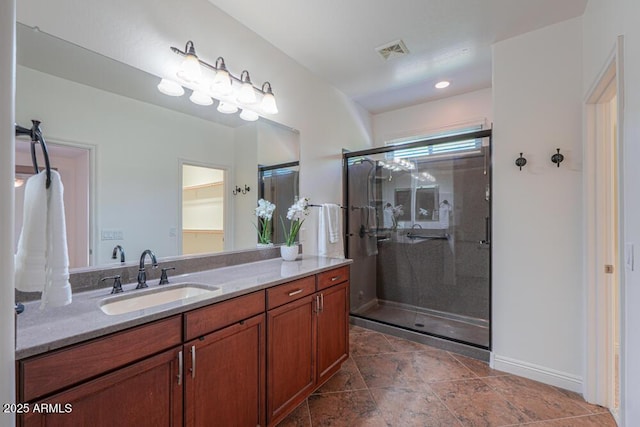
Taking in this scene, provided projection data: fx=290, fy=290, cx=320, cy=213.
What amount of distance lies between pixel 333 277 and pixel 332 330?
0.37m

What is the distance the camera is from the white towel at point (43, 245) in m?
0.92

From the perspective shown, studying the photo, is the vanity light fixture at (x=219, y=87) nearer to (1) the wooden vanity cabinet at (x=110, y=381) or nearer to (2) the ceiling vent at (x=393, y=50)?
(2) the ceiling vent at (x=393, y=50)

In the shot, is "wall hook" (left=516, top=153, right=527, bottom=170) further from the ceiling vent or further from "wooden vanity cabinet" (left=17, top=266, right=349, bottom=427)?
"wooden vanity cabinet" (left=17, top=266, right=349, bottom=427)

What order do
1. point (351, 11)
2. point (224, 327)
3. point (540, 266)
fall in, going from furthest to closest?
point (540, 266)
point (351, 11)
point (224, 327)

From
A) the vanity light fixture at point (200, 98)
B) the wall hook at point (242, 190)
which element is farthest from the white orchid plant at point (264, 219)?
the vanity light fixture at point (200, 98)

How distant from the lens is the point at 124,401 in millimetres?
1020

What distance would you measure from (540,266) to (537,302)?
27 cm

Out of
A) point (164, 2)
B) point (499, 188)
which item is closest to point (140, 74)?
point (164, 2)

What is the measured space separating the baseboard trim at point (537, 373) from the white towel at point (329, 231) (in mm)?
1614

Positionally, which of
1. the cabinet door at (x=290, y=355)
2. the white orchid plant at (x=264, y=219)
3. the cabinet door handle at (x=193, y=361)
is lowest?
the cabinet door at (x=290, y=355)

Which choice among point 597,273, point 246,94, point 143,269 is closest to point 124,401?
point 143,269

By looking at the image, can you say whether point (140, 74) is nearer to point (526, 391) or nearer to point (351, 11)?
point (351, 11)

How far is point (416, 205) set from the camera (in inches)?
136

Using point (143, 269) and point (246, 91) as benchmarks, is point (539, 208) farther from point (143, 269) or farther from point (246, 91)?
point (143, 269)
